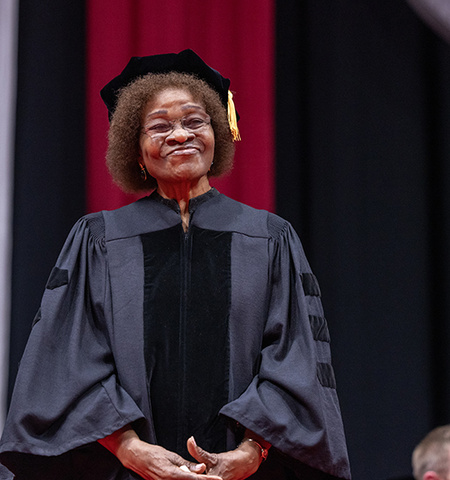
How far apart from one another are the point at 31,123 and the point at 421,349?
181cm

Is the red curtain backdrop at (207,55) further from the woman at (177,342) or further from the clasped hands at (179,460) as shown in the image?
the clasped hands at (179,460)

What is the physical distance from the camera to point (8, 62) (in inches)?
126

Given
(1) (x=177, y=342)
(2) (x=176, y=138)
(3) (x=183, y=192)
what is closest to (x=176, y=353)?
(1) (x=177, y=342)

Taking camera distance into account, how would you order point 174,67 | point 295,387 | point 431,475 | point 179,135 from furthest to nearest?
point 174,67 < point 179,135 < point 295,387 < point 431,475

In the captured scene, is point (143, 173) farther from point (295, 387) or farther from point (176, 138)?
point (295, 387)

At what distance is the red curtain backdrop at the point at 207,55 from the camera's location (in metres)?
3.26

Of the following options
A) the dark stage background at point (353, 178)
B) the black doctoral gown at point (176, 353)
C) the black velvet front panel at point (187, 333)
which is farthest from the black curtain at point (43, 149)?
the black velvet front panel at point (187, 333)

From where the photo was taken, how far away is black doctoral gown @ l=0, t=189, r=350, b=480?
2.03 metres

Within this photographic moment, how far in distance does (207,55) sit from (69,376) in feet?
5.63

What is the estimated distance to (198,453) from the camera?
1.94m

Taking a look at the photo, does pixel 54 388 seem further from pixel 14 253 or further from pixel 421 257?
pixel 421 257

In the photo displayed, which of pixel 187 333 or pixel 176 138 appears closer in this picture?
pixel 187 333

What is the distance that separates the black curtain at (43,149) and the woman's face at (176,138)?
36.2 inches

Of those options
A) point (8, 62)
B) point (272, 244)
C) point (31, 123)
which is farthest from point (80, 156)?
point (272, 244)
